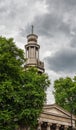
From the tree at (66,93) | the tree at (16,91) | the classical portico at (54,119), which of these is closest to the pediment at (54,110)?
the classical portico at (54,119)

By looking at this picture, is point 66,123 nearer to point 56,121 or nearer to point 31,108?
point 56,121

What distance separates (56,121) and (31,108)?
1432 centimetres

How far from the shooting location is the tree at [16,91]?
33.2 m

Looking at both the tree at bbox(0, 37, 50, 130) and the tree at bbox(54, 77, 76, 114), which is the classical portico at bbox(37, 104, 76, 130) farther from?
the tree at bbox(0, 37, 50, 130)

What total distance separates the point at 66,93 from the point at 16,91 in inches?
971

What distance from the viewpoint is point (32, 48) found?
55938 mm

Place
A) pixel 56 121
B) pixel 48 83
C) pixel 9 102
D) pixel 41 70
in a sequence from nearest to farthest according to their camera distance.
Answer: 1. pixel 9 102
2. pixel 48 83
3. pixel 56 121
4. pixel 41 70

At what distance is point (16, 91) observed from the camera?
35000mm

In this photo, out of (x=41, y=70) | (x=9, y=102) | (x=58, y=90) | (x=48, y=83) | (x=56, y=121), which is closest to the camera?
(x=9, y=102)

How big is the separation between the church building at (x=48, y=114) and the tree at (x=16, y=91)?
410 inches

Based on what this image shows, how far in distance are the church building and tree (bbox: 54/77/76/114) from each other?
576cm

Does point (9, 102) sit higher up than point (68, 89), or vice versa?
point (68, 89)

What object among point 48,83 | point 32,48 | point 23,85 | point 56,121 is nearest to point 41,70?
point 32,48

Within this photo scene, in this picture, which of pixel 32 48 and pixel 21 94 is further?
pixel 32 48
